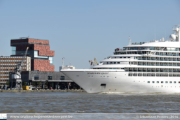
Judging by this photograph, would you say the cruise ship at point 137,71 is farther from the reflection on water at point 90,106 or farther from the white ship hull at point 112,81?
the reflection on water at point 90,106

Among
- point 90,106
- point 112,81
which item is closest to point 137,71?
point 112,81

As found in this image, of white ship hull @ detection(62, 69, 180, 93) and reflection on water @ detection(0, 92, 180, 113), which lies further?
white ship hull @ detection(62, 69, 180, 93)

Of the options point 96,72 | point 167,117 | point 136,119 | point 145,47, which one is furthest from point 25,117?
point 145,47

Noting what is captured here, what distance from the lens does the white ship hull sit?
351 feet

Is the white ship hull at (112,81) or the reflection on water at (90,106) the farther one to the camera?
the white ship hull at (112,81)

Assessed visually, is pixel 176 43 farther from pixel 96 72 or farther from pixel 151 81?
pixel 96 72

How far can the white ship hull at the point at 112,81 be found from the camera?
351 feet

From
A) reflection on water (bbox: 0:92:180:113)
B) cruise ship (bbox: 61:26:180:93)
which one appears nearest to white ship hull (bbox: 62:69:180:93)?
cruise ship (bbox: 61:26:180:93)

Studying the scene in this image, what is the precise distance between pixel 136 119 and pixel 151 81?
205 feet

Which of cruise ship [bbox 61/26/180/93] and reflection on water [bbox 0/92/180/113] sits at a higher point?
cruise ship [bbox 61/26/180/93]

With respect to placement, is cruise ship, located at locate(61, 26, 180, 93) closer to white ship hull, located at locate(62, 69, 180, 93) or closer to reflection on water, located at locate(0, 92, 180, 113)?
white ship hull, located at locate(62, 69, 180, 93)

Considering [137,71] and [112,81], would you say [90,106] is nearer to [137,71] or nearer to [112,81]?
[112,81]

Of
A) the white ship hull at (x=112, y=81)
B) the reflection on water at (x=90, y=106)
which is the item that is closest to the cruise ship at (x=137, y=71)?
the white ship hull at (x=112, y=81)

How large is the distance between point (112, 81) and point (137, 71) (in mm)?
7030
